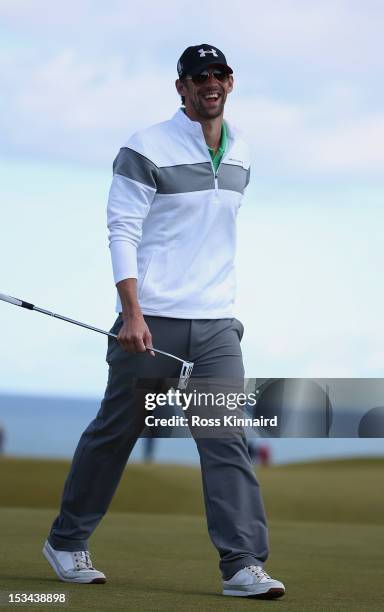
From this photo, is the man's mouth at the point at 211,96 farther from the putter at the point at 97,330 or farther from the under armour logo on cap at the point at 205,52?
the putter at the point at 97,330

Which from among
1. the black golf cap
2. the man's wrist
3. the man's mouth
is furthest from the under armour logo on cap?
the man's wrist

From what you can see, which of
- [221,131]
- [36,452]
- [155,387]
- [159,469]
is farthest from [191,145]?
[36,452]

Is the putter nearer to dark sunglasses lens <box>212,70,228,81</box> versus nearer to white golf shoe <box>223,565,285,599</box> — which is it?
white golf shoe <box>223,565,285,599</box>

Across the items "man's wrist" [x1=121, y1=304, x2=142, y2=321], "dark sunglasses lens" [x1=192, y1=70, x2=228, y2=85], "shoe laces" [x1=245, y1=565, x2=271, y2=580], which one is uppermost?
"dark sunglasses lens" [x1=192, y1=70, x2=228, y2=85]

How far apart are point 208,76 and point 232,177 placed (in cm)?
38

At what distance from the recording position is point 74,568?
5.38 m

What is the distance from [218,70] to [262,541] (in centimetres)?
174

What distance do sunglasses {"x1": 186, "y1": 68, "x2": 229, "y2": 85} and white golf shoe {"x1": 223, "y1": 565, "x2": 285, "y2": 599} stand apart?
1.78 meters

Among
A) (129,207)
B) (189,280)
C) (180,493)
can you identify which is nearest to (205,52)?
(129,207)

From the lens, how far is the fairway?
4.96 m

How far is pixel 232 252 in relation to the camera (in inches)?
207

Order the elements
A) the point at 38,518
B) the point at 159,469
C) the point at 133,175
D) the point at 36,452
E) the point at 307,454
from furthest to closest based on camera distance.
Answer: the point at 307,454
the point at 36,452
the point at 159,469
the point at 38,518
the point at 133,175

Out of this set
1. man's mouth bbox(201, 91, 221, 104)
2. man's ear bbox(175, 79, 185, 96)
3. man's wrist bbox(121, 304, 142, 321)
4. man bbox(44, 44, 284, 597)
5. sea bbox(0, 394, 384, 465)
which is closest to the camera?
A: man's wrist bbox(121, 304, 142, 321)

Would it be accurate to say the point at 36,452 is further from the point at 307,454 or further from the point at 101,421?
the point at 101,421
